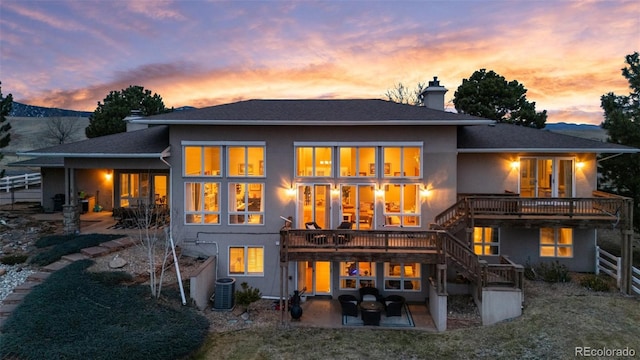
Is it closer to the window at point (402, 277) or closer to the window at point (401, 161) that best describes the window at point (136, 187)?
the window at point (401, 161)

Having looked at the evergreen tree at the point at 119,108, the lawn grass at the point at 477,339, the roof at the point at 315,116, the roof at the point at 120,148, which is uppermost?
the evergreen tree at the point at 119,108

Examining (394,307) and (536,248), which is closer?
(394,307)

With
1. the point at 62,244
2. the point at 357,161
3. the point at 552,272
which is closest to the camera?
the point at 62,244

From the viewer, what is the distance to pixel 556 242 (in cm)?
1395

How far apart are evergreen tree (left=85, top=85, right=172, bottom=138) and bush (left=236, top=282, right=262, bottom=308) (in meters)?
19.0

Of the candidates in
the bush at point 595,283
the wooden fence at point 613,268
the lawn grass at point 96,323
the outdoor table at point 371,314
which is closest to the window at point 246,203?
the lawn grass at point 96,323

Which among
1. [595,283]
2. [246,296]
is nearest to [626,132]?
[595,283]

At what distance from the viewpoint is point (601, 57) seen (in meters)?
20.0

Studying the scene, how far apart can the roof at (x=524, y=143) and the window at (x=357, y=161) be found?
355 centimetres

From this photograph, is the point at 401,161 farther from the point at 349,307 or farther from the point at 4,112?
the point at 4,112

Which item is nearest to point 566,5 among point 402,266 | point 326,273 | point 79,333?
point 402,266

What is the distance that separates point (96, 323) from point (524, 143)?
16047 millimetres

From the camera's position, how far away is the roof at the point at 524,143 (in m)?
13.1

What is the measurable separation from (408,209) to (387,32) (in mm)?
12732
